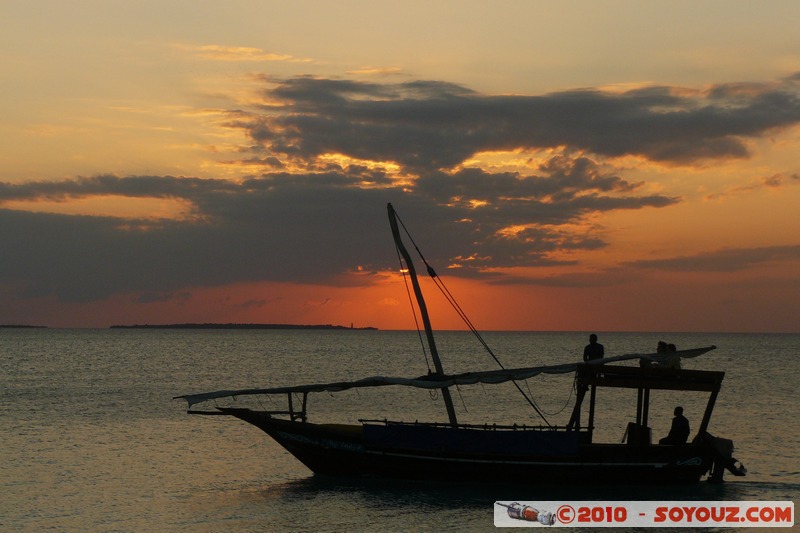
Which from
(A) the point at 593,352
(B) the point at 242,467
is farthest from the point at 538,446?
(B) the point at 242,467

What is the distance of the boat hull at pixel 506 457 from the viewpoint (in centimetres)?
2870

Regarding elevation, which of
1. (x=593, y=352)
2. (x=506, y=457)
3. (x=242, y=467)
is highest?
(x=593, y=352)

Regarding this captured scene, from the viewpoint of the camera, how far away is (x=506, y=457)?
94.7 ft

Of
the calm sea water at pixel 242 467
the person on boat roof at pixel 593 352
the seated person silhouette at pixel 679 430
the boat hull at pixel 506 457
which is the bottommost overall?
the calm sea water at pixel 242 467

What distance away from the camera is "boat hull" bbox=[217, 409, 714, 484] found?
94.2 feet

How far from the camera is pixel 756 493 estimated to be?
30078mm

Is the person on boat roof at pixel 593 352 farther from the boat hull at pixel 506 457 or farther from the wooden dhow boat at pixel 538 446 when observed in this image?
the boat hull at pixel 506 457
